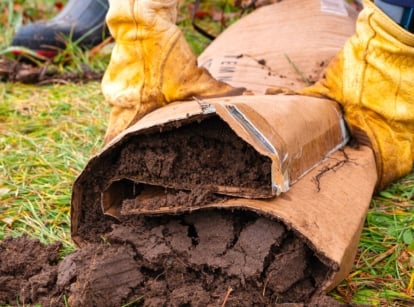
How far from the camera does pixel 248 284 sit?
1601mm

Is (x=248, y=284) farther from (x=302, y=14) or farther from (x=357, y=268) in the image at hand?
(x=302, y=14)

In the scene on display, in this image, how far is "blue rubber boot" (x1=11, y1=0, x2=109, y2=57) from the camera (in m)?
3.55

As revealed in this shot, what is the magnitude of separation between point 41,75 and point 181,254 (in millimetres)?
1898

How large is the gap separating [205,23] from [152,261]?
2.45m

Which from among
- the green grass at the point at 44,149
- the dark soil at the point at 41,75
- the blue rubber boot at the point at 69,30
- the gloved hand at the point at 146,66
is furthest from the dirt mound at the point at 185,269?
the blue rubber boot at the point at 69,30

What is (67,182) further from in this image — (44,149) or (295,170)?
(295,170)

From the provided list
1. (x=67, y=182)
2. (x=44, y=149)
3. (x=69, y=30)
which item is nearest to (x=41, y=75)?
(x=69, y=30)

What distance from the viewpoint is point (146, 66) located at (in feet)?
6.78

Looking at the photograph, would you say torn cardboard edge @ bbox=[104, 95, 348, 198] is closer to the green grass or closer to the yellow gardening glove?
the yellow gardening glove

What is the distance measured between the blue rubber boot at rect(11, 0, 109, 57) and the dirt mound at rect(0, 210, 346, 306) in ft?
6.57

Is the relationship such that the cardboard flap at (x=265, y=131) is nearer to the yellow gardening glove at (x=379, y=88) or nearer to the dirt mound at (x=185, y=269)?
the dirt mound at (x=185, y=269)

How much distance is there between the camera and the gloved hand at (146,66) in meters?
2.04

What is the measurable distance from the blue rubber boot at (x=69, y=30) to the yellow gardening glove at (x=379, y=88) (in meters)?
1.73

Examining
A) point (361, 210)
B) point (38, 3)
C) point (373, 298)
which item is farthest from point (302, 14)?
point (38, 3)
